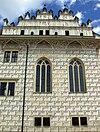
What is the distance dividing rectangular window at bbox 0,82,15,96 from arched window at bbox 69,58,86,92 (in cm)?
404

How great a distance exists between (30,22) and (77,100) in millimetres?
7539

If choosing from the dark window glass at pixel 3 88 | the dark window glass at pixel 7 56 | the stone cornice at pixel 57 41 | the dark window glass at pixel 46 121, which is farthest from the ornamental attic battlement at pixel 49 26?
the dark window glass at pixel 46 121

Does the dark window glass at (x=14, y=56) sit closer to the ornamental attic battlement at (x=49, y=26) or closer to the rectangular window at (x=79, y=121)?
the ornamental attic battlement at (x=49, y=26)

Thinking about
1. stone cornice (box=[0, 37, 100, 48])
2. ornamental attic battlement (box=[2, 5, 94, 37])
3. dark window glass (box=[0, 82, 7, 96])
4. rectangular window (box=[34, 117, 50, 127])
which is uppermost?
ornamental attic battlement (box=[2, 5, 94, 37])

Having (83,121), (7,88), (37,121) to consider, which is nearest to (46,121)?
(37,121)

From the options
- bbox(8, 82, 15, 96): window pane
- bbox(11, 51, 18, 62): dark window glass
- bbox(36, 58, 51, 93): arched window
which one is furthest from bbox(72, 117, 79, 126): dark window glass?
bbox(11, 51, 18, 62): dark window glass

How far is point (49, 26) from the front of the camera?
14.8m

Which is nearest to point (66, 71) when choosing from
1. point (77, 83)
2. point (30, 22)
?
point (77, 83)

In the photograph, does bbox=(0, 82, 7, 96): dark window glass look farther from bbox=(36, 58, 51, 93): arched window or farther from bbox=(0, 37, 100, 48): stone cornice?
bbox=(0, 37, 100, 48): stone cornice

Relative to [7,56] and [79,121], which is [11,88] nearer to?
[7,56]

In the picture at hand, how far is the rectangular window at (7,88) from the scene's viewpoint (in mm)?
12133

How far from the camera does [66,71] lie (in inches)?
509

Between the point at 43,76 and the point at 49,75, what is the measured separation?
44 centimetres

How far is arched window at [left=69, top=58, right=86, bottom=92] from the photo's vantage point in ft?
41.2
